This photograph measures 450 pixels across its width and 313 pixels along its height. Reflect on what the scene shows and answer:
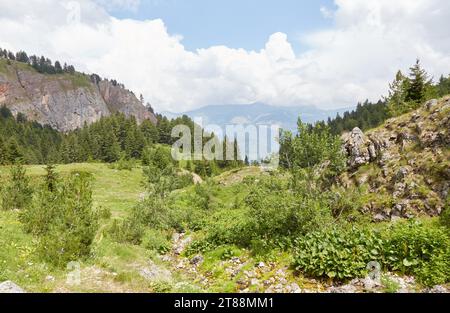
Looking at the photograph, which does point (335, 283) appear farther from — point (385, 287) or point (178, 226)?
point (178, 226)

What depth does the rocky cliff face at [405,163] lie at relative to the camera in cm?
2278

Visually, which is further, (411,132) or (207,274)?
(411,132)

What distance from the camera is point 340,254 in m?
13.5

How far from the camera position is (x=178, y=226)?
2917cm

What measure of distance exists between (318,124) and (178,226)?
1503 centimetres

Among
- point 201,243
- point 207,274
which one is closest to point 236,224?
point 201,243

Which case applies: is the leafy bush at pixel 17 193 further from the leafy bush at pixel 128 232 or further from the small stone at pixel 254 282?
the small stone at pixel 254 282

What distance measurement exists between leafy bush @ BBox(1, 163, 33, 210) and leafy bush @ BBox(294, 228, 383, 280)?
2302 cm

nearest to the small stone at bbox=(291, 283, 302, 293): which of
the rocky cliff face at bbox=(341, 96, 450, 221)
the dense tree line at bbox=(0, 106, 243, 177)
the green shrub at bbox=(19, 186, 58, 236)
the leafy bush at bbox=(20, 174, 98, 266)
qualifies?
the leafy bush at bbox=(20, 174, 98, 266)

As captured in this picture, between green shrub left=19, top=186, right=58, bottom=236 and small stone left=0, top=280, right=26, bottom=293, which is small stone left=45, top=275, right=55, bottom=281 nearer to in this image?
small stone left=0, top=280, right=26, bottom=293

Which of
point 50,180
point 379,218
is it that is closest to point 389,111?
point 379,218

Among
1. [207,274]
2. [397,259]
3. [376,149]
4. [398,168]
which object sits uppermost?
[376,149]
